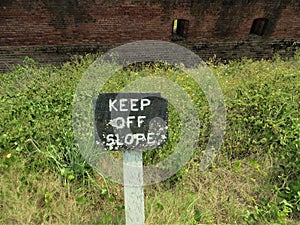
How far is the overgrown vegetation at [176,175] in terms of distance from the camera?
2.01m

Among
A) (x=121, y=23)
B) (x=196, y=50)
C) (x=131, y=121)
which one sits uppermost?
(x=131, y=121)

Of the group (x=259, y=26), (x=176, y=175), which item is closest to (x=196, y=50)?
(x=259, y=26)

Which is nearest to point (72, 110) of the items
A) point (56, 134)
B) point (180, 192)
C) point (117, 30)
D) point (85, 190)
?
point (56, 134)

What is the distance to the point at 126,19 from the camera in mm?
6785

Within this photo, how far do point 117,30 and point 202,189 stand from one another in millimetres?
5842

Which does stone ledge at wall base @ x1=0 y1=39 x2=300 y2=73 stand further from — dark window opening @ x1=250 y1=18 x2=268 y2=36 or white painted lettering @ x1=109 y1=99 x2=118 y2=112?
white painted lettering @ x1=109 y1=99 x2=118 y2=112

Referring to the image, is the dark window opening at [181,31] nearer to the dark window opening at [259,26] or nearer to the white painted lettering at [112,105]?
the dark window opening at [259,26]

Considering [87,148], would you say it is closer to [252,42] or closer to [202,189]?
[202,189]

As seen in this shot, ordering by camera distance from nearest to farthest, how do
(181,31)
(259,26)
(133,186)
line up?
(133,186) → (181,31) → (259,26)

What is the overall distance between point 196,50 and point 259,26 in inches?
97.6

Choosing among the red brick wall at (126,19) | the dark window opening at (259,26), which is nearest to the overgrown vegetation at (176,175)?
the red brick wall at (126,19)

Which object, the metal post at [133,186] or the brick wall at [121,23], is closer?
the metal post at [133,186]

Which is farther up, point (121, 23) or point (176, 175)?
point (121, 23)

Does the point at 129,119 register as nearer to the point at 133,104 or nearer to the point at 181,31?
the point at 133,104
